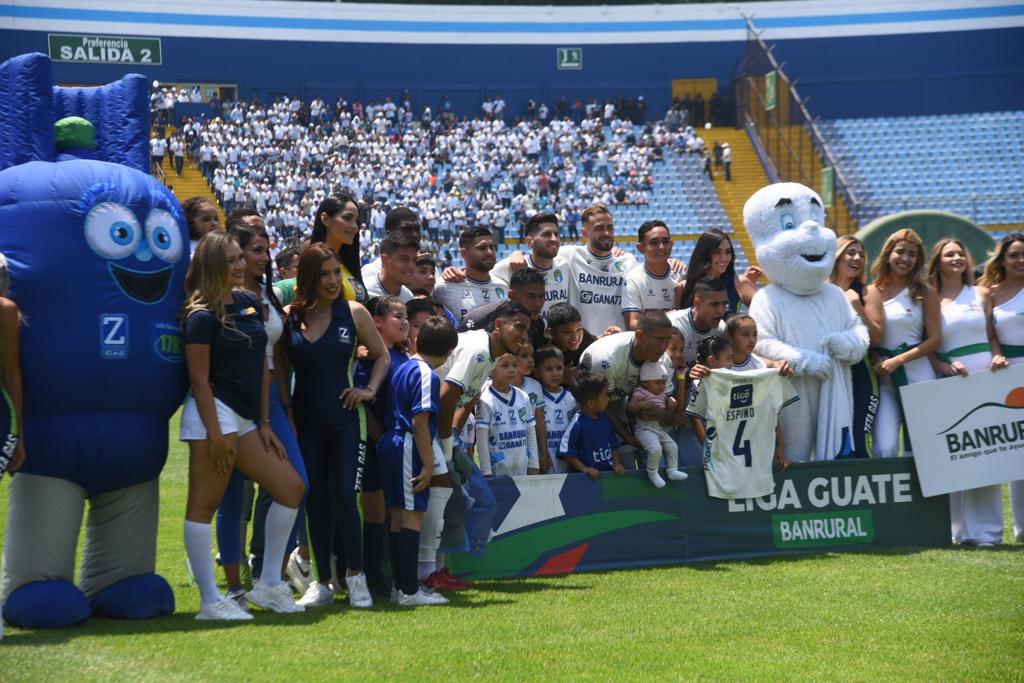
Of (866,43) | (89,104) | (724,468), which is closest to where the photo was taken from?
(89,104)

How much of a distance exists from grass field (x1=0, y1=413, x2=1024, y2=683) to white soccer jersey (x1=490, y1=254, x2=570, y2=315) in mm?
2169

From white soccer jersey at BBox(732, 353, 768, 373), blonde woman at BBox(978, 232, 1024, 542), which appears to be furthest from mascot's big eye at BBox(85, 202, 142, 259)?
blonde woman at BBox(978, 232, 1024, 542)

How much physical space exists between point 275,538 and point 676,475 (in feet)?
8.79

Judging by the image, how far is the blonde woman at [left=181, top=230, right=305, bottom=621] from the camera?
5.69 meters

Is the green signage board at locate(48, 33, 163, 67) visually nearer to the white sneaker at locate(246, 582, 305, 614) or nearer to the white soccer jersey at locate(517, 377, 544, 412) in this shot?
the white soccer jersey at locate(517, 377, 544, 412)

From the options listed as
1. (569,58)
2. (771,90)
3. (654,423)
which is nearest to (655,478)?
(654,423)

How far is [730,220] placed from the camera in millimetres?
34625

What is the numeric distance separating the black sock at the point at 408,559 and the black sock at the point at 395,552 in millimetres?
42

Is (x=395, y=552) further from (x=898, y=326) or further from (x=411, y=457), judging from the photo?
(x=898, y=326)

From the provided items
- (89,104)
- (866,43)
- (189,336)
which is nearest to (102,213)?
(189,336)

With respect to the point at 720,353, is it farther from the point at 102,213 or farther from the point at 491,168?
the point at 491,168

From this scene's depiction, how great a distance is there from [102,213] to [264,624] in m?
2.07

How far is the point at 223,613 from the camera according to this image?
5.62 m

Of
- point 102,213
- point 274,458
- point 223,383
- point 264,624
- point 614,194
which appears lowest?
point 264,624
